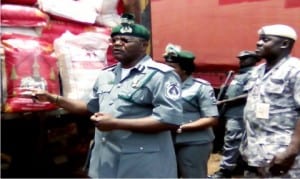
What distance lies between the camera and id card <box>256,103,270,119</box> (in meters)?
3.40

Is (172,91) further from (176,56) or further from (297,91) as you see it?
(176,56)

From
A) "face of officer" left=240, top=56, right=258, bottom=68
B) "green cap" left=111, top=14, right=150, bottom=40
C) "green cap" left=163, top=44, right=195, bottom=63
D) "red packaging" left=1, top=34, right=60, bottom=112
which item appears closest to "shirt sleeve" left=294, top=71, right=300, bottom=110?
"green cap" left=111, top=14, right=150, bottom=40

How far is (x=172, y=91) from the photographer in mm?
3188

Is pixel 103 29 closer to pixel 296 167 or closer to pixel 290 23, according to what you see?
pixel 296 167

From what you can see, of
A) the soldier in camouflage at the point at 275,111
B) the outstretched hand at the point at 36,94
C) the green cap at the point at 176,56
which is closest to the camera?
the outstretched hand at the point at 36,94

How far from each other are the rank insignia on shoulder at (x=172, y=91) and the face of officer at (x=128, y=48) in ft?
0.74

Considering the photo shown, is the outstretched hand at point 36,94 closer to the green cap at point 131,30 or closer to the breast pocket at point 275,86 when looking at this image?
the green cap at point 131,30

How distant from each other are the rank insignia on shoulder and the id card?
51 centimetres

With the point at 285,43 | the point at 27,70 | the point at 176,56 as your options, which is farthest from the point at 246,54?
the point at 27,70

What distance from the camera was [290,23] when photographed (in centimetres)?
608

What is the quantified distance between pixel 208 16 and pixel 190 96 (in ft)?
7.91

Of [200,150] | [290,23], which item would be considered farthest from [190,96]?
[290,23]

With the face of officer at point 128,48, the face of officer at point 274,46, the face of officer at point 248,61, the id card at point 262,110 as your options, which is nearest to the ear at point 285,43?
the face of officer at point 274,46

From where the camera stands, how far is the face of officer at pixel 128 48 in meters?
3.21
